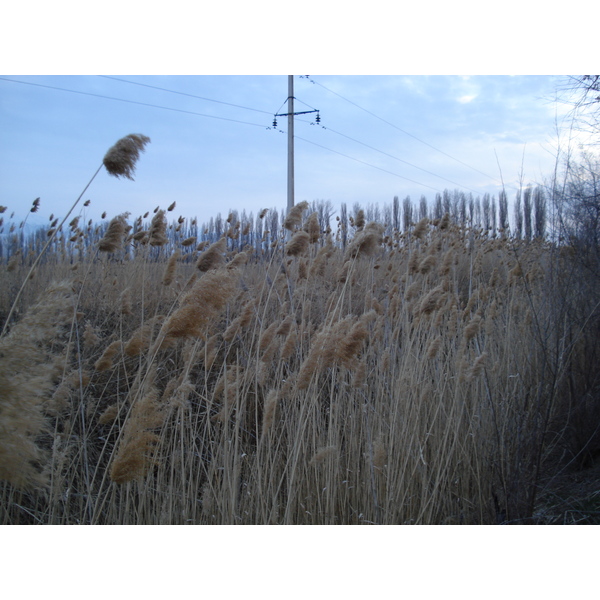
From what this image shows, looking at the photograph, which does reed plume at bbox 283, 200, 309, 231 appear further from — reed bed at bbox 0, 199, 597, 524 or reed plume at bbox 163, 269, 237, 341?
reed plume at bbox 163, 269, 237, 341

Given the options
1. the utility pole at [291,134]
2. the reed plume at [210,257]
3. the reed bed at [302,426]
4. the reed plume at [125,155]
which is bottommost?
the reed bed at [302,426]

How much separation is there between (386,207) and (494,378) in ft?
8.21

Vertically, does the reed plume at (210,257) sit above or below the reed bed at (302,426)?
above

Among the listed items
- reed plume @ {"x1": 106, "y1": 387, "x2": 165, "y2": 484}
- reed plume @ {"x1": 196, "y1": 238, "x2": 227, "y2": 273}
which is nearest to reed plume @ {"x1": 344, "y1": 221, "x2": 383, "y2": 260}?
reed plume @ {"x1": 196, "y1": 238, "x2": 227, "y2": 273}

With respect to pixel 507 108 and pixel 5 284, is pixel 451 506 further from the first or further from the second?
pixel 5 284

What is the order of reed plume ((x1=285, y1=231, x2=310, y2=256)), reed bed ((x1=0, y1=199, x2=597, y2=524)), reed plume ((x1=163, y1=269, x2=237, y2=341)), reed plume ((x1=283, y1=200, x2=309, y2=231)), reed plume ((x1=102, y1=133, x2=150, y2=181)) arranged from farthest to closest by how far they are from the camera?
reed plume ((x1=283, y1=200, x2=309, y2=231)), reed plume ((x1=285, y1=231, x2=310, y2=256)), reed bed ((x1=0, y1=199, x2=597, y2=524)), reed plume ((x1=102, y1=133, x2=150, y2=181)), reed plume ((x1=163, y1=269, x2=237, y2=341))

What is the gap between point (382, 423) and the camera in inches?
92.0

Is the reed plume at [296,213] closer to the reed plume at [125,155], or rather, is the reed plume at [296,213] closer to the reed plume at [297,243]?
the reed plume at [297,243]

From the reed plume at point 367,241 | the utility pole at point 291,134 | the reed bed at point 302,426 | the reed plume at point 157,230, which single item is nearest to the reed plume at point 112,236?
the reed bed at point 302,426

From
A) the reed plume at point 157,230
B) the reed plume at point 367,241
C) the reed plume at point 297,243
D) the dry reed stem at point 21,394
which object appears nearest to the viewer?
the dry reed stem at point 21,394

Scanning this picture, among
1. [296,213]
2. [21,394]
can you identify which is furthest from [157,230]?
[21,394]

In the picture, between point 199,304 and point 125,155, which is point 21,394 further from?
point 125,155
